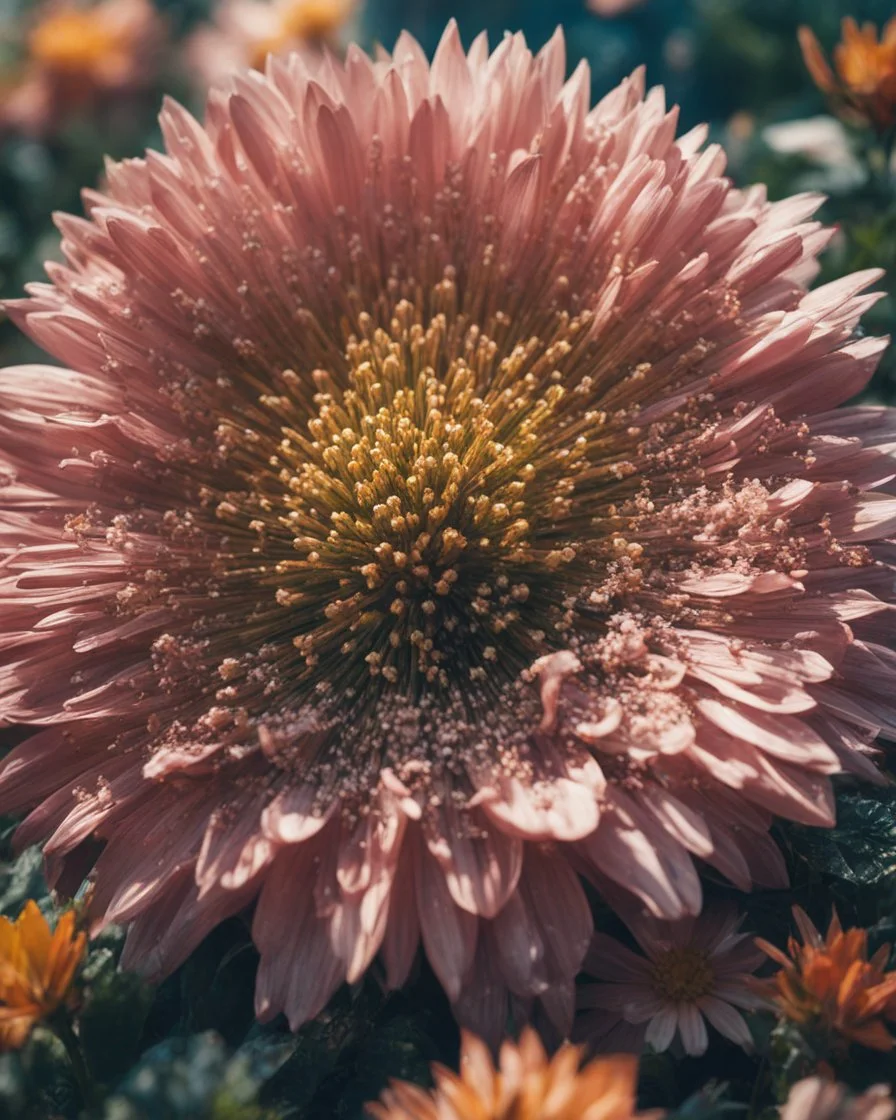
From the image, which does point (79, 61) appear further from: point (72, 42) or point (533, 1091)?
point (533, 1091)

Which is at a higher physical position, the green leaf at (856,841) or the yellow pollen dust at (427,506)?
the yellow pollen dust at (427,506)

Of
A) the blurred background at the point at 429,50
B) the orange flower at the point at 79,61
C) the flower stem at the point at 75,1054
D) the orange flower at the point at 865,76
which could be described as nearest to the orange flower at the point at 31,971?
the flower stem at the point at 75,1054

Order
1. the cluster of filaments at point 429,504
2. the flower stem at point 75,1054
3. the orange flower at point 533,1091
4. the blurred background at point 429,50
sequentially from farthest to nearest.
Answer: the blurred background at point 429,50, the cluster of filaments at point 429,504, the flower stem at point 75,1054, the orange flower at point 533,1091

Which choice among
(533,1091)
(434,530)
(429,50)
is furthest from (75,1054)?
(429,50)

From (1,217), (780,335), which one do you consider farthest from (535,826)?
(1,217)

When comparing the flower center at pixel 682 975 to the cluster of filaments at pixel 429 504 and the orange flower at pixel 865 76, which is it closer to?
the cluster of filaments at pixel 429 504

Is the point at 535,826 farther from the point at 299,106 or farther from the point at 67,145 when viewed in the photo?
the point at 67,145
